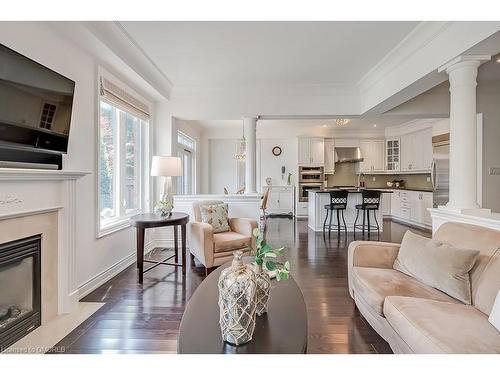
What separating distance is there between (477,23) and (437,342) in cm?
244

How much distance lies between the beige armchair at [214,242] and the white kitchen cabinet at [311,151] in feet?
16.9

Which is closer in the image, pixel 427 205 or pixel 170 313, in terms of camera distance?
pixel 170 313

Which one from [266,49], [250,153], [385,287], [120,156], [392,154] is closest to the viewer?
[385,287]

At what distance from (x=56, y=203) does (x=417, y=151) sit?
7.86 meters

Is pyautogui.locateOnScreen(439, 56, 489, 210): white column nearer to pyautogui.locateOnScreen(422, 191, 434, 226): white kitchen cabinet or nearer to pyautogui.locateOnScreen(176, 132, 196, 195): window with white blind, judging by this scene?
pyautogui.locateOnScreen(422, 191, 434, 226): white kitchen cabinet

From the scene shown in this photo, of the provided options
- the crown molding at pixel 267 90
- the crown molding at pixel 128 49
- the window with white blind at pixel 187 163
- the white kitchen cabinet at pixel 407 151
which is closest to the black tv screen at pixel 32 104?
the crown molding at pixel 128 49

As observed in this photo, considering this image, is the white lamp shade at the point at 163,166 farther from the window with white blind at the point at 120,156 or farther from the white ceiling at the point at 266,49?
the white ceiling at the point at 266,49

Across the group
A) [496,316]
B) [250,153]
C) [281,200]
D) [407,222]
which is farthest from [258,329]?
[281,200]

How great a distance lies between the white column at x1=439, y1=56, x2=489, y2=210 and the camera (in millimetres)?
2521

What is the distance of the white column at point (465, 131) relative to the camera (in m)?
2.52

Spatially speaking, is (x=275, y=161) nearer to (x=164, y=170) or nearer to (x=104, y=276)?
(x=164, y=170)

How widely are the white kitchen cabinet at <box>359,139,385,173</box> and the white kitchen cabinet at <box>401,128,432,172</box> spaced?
671 mm

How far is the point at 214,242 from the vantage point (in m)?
3.31
